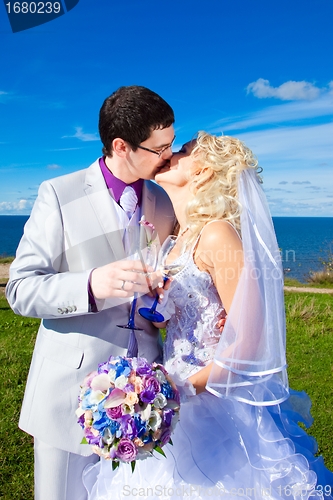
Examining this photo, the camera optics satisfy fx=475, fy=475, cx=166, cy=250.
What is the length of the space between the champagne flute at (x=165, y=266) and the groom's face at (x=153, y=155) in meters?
0.46

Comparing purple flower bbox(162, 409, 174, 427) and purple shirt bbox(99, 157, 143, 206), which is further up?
purple shirt bbox(99, 157, 143, 206)

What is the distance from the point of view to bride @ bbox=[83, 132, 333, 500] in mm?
2535

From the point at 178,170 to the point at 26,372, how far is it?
5237 mm

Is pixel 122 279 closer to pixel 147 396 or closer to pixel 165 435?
pixel 147 396

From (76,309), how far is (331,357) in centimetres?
654

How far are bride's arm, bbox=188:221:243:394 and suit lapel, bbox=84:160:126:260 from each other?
49 cm

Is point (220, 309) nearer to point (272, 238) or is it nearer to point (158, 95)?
point (272, 238)

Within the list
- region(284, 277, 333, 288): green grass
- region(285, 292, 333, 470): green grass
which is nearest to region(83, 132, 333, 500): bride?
region(285, 292, 333, 470): green grass

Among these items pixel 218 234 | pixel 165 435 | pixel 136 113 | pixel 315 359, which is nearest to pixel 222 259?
pixel 218 234

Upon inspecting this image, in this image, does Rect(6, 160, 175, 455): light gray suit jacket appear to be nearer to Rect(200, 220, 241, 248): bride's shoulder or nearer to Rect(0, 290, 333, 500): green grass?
Rect(200, 220, 241, 248): bride's shoulder

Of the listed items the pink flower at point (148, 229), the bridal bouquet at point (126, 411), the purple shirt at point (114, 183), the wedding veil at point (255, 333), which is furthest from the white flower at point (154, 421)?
the purple shirt at point (114, 183)

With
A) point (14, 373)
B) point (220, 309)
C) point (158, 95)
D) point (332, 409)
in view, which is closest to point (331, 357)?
point (332, 409)

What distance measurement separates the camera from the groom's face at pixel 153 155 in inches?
117

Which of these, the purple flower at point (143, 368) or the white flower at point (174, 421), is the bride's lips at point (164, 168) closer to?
the purple flower at point (143, 368)
